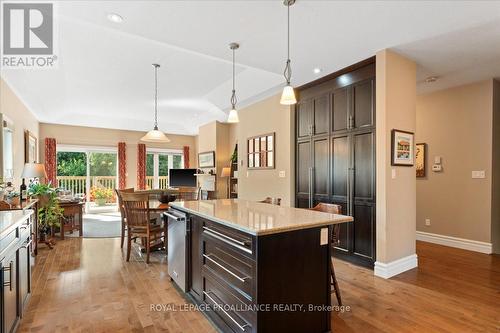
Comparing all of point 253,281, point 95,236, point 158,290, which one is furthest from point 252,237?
point 95,236

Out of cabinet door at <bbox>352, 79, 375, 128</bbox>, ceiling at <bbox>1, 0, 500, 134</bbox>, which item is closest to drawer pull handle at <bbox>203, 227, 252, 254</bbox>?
ceiling at <bbox>1, 0, 500, 134</bbox>

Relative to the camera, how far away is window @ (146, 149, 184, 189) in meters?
9.52

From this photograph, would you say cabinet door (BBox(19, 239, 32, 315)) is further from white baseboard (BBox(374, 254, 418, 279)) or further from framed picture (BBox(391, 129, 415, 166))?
framed picture (BBox(391, 129, 415, 166))

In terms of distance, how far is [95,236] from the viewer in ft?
17.9

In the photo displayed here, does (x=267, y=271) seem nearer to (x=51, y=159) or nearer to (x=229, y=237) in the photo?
(x=229, y=237)

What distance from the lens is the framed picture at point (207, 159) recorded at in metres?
8.22

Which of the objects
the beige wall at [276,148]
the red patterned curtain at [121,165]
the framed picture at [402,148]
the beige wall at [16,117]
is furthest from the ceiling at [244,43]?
the red patterned curtain at [121,165]

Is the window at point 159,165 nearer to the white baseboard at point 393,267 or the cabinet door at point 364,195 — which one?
the cabinet door at point 364,195

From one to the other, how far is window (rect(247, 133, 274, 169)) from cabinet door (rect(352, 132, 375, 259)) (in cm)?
180

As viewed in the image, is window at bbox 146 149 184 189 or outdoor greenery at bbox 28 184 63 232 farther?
window at bbox 146 149 184 189

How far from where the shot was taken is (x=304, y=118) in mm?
4711

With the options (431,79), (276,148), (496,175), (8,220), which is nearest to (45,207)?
(8,220)

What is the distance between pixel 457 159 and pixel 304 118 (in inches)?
103

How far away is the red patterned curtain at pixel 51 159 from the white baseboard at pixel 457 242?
30.0 feet
